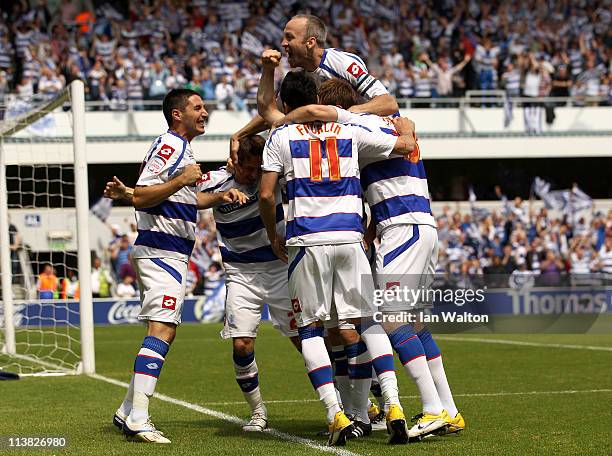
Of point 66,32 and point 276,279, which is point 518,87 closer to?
point 66,32

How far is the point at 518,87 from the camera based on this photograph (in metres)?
31.7

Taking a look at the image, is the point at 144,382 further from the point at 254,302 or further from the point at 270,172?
the point at 270,172

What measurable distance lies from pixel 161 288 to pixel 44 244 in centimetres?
1981

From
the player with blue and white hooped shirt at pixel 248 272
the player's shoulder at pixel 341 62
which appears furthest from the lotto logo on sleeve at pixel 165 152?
the player's shoulder at pixel 341 62

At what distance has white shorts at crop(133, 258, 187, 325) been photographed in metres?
7.61

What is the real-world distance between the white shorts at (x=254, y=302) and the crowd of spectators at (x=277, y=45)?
21.1m

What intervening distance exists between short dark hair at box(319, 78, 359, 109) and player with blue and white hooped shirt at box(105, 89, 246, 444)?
2.97 ft

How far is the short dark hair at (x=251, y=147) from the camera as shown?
26.0ft

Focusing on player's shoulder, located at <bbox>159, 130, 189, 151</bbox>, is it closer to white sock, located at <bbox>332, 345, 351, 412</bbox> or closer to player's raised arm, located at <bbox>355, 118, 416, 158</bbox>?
player's raised arm, located at <bbox>355, 118, 416, 158</bbox>

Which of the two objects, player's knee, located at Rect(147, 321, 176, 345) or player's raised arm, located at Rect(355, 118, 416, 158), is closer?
player's raised arm, located at Rect(355, 118, 416, 158)

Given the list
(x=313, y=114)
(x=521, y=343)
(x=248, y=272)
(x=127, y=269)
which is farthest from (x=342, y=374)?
(x=127, y=269)

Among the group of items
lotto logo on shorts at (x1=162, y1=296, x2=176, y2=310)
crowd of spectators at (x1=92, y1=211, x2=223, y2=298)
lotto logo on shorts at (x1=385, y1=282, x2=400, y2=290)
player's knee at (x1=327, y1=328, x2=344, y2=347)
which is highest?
lotto logo on shorts at (x1=385, y1=282, x2=400, y2=290)

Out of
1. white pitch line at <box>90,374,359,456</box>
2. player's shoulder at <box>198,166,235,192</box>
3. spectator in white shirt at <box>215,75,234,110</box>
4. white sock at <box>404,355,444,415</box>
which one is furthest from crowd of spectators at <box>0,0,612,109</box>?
white sock at <box>404,355,444,415</box>

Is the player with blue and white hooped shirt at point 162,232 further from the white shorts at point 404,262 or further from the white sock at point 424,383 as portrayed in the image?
the white sock at point 424,383
